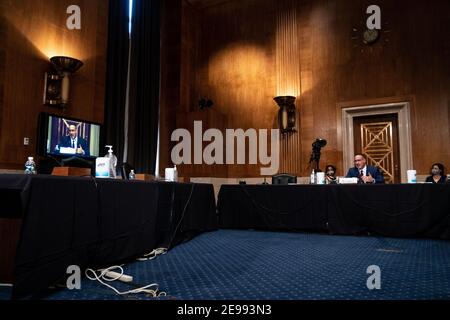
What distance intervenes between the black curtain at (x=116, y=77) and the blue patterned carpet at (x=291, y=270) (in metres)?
2.46

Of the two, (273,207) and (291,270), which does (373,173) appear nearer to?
(273,207)

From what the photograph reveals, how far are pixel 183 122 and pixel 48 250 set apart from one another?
505 centimetres

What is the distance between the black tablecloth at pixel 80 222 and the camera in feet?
5.25

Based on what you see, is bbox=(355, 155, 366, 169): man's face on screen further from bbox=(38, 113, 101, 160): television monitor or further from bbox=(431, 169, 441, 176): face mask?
bbox=(38, 113, 101, 160): television monitor

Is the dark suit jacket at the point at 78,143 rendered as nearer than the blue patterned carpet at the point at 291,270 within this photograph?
No

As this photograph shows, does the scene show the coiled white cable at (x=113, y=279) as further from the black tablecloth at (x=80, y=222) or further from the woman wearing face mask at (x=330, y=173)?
the woman wearing face mask at (x=330, y=173)

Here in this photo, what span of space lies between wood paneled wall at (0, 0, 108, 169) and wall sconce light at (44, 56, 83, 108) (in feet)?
0.26

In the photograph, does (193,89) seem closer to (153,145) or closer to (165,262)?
(153,145)

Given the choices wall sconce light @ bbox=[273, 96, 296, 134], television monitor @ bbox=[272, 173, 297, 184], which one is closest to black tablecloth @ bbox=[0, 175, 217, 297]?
television monitor @ bbox=[272, 173, 297, 184]

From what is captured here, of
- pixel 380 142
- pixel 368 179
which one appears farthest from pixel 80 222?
pixel 380 142

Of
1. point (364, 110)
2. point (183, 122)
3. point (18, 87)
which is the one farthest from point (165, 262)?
point (364, 110)

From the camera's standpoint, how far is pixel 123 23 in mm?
5621

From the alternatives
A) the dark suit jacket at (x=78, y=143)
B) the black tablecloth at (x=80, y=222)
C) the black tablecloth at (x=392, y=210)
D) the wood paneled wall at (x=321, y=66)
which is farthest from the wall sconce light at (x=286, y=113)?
the black tablecloth at (x=80, y=222)

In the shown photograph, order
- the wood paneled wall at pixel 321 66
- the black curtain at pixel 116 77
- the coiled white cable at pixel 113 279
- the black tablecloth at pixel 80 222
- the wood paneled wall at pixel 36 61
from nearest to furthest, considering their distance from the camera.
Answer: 1. the black tablecloth at pixel 80 222
2. the coiled white cable at pixel 113 279
3. the wood paneled wall at pixel 36 61
4. the black curtain at pixel 116 77
5. the wood paneled wall at pixel 321 66
